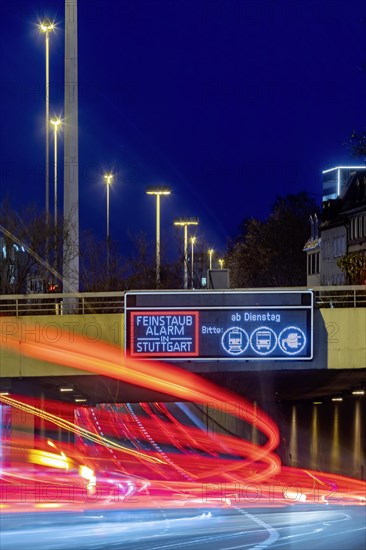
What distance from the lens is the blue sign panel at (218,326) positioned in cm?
2783

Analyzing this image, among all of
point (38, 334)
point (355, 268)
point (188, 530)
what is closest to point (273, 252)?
point (355, 268)

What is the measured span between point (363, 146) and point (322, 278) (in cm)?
6442

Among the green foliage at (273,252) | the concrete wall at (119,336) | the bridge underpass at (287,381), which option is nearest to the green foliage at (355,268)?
the bridge underpass at (287,381)

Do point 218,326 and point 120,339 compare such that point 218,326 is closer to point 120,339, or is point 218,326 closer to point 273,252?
point 120,339

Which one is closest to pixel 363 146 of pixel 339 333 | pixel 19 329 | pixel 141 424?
pixel 339 333

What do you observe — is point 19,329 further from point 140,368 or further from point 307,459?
point 307,459

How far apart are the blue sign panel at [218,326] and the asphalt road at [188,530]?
12.7ft

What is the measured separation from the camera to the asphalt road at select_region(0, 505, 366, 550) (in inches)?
949

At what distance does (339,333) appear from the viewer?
94.3 ft

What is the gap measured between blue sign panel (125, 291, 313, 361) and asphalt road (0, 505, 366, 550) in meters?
3.86

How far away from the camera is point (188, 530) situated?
89.9ft

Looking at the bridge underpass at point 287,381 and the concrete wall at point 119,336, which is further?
the bridge underpass at point 287,381

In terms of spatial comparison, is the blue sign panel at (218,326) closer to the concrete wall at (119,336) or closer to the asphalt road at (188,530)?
the concrete wall at (119,336)

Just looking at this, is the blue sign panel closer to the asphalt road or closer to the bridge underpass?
the bridge underpass
